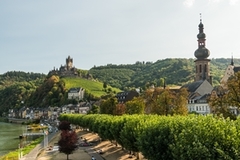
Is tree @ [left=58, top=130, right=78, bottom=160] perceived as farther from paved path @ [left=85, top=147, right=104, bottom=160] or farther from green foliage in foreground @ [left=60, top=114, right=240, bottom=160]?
green foliage in foreground @ [left=60, top=114, right=240, bottom=160]

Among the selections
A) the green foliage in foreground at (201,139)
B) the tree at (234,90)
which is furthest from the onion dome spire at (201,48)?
the green foliage in foreground at (201,139)

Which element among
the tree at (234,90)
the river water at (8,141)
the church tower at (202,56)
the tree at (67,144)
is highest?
the church tower at (202,56)

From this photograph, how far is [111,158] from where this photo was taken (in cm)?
4919

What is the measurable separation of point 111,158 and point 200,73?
283 ft

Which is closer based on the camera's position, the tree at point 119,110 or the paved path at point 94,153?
the paved path at point 94,153

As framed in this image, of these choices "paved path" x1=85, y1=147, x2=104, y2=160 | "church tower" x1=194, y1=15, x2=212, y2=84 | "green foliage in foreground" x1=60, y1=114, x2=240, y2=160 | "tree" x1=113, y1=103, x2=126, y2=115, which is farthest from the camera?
"church tower" x1=194, y1=15, x2=212, y2=84

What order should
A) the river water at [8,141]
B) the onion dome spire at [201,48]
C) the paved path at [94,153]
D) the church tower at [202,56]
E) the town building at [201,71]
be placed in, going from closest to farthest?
the paved path at [94,153] → the river water at [8,141] → the town building at [201,71] → the onion dome spire at [201,48] → the church tower at [202,56]

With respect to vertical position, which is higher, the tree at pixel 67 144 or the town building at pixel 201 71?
the town building at pixel 201 71

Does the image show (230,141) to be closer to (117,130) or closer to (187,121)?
(187,121)

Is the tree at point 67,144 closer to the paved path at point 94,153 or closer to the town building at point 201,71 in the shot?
the paved path at point 94,153

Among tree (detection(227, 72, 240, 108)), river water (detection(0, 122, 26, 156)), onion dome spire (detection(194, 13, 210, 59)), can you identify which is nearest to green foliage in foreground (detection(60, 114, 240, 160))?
tree (detection(227, 72, 240, 108))

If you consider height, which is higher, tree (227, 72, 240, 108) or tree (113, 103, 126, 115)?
tree (227, 72, 240, 108)

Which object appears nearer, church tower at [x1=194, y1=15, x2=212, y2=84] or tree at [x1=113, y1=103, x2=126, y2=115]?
tree at [x1=113, y1=103, x2=126, y2=115]

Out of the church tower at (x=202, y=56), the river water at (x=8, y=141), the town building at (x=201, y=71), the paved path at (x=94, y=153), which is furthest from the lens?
the church tower at (x=202, y=56)
